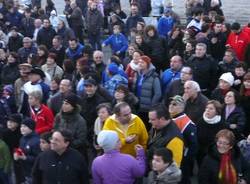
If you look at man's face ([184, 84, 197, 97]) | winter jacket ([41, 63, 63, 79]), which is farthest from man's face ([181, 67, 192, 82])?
winter jacket ([41, 63, 63, 79])

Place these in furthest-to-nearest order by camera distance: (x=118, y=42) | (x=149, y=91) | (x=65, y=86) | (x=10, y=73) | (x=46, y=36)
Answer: (x=46, y=36), (x=118, y=42), (x=10, y=73), (x=149, y=91), (x=65, y=86)

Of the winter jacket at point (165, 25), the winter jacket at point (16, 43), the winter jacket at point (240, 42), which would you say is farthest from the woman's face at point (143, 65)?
the winter jacket at point (16, 43)

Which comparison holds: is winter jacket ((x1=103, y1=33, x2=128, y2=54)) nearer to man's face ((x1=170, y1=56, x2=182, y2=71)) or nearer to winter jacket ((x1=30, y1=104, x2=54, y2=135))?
man's face ((x1=170, y1=56, x2=182, y2=71))

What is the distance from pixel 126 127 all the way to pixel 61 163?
120cm

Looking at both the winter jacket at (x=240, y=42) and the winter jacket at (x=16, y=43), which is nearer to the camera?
the winter jacket at (x=240, y=42)

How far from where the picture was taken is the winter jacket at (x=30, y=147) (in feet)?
26.7

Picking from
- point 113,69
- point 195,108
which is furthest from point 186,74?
point 113,69

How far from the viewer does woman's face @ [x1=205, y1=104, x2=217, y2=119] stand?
27.2 ft

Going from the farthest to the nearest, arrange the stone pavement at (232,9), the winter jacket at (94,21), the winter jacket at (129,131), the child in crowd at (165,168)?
the stone pavement at (232,9) → the winter jacket at (94,21) → the winter jacket at (129,131) → the child in crowd at (165,168)

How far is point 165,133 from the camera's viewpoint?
711 cm

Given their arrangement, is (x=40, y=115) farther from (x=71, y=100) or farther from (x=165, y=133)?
(x=165, y=133)

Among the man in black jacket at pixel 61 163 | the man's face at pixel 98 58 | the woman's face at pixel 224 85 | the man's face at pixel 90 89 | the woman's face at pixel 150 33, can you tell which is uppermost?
the woman's face at pixel 150 33

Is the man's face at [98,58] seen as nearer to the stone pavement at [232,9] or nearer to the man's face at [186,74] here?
the man's face at [186,74]

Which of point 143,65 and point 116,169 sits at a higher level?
point 143,65
